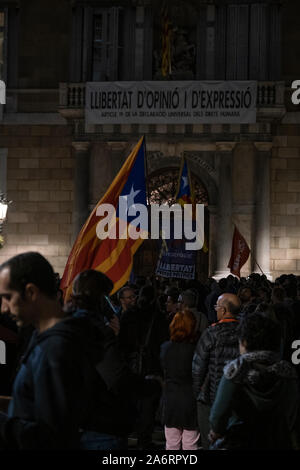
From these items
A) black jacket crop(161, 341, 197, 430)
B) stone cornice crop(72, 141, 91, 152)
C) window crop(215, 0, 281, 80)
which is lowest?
black jacket crop(161, 341, 197, 430)

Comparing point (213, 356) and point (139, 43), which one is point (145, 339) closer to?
point (213, 356)

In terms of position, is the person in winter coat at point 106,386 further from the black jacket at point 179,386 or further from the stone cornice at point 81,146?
the stone cornice at point 81,146

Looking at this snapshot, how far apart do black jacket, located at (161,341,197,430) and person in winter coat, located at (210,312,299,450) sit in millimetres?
3184

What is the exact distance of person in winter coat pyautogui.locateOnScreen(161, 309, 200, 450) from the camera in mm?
7613

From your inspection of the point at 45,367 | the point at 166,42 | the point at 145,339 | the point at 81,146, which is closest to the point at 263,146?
the point at 166,42

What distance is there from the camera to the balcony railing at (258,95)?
2216cm

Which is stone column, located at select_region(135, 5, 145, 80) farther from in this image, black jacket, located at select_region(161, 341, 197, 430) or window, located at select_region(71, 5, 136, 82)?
black jacket, located at select_region(161, 341, 197, 430)

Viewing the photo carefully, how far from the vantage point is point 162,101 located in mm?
22219

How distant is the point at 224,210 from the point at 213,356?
51.8ft

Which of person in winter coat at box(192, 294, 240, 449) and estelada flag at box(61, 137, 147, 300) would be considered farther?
estelada flag at box(61, 137, 147, 300)

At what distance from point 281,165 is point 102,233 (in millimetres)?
16096

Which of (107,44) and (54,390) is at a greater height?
(107,44)

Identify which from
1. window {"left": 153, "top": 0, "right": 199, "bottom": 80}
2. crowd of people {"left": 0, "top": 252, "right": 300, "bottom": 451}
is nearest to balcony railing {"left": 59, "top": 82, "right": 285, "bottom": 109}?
window {"left": 153, "top": 0, "right": 199, "bottom": 80}
